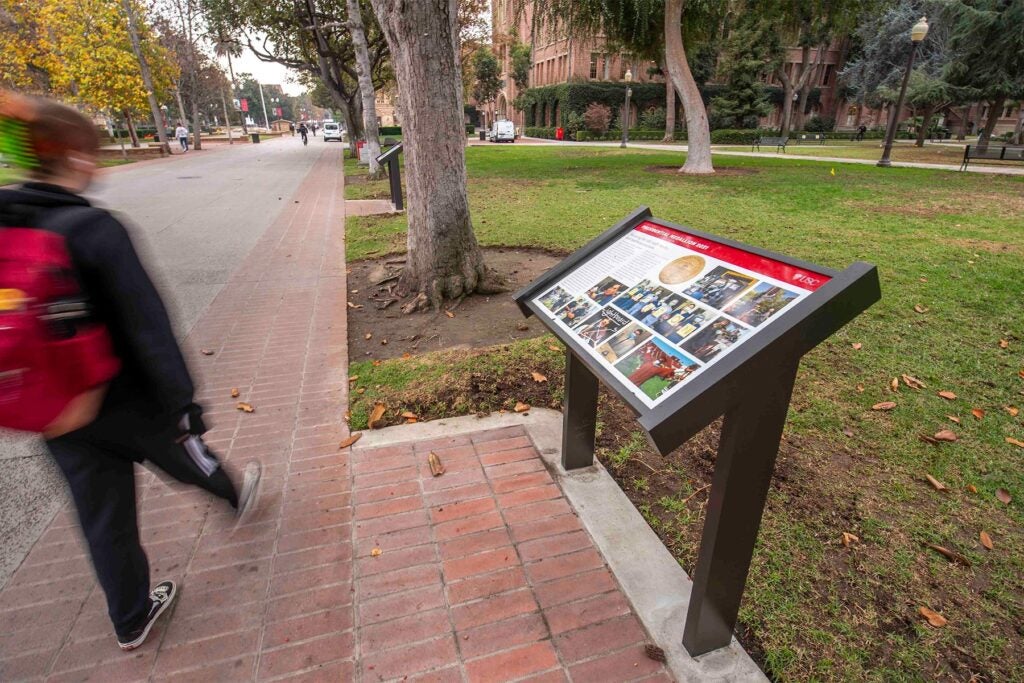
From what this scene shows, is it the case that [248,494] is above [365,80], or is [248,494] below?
below

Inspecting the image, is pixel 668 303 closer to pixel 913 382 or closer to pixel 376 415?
pixel 376 415

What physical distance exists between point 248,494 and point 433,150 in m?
3.56

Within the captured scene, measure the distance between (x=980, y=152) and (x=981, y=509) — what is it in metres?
22.3

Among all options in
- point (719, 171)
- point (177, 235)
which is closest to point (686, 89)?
point (719, 171)

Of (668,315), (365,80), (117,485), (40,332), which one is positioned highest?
(365,80)

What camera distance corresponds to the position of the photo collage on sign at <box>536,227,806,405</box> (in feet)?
5.26

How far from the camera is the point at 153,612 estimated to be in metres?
2.07

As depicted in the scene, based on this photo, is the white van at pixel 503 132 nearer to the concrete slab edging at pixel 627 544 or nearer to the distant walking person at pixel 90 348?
the concrete slab edging at pixel 627 544

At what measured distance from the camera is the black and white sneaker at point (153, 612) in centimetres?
198

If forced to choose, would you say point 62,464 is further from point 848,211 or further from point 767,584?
point 848,211

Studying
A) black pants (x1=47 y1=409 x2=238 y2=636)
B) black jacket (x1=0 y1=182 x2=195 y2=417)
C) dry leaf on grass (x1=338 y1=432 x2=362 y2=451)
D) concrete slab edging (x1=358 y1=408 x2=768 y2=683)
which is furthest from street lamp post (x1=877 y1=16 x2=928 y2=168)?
black pants (x1=47 y1=409 x2=238 y2=636)

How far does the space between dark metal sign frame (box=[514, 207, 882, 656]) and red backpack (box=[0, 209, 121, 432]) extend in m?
1.54

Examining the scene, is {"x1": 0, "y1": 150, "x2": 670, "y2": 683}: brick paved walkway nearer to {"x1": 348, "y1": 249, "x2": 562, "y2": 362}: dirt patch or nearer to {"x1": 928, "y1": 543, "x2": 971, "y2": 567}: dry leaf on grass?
{"x1": 348, "y1": 249, "x2": 562, "y2": 362}: dirt patch

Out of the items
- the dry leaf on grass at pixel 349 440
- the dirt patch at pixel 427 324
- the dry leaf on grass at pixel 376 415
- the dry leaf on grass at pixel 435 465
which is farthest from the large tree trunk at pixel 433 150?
the dry leaf on grass at pixel 435 465
